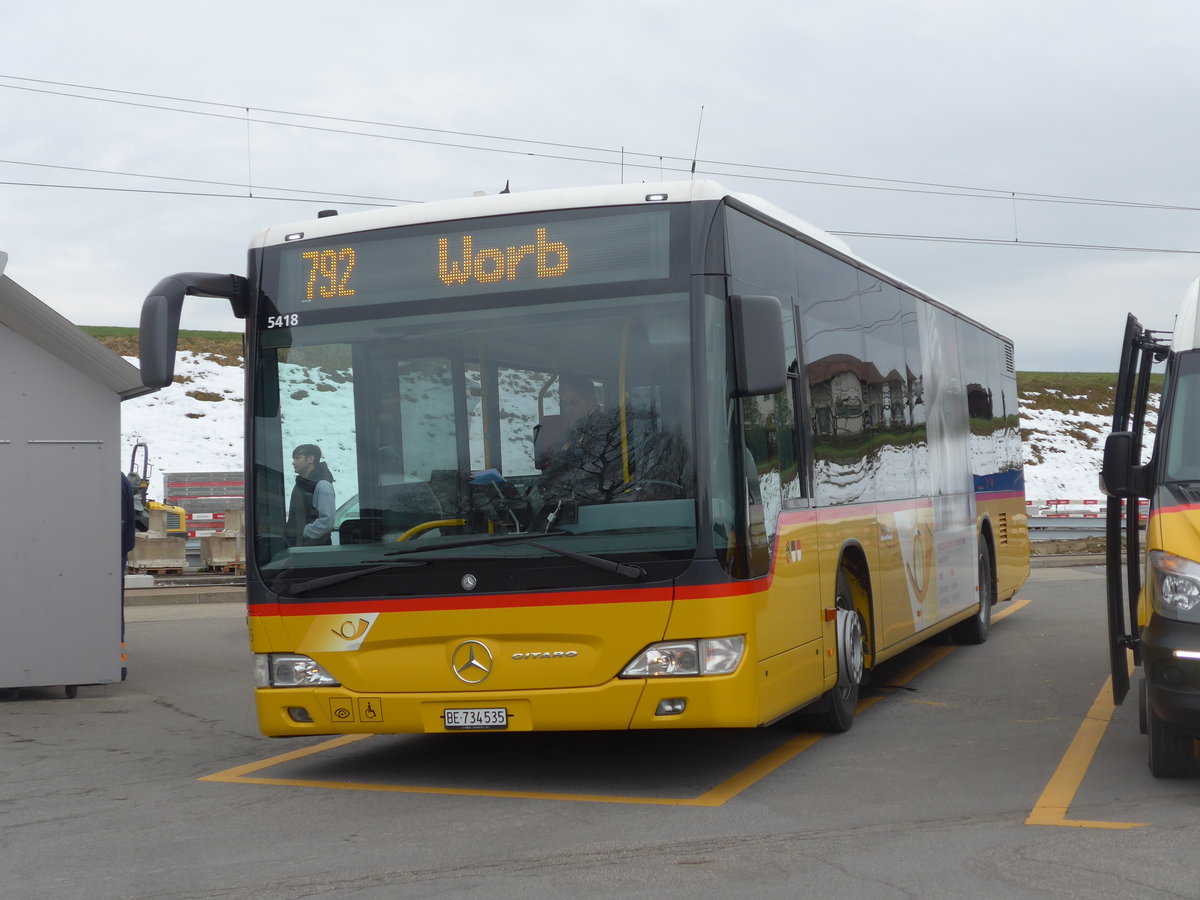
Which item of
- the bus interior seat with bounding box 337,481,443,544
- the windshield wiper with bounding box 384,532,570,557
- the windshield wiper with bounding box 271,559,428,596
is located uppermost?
the bus interior seat with bounding box 337,481,443,544

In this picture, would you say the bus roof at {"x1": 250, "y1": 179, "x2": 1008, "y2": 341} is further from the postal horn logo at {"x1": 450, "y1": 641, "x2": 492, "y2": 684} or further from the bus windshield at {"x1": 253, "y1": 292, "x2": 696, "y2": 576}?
the postal horn logo at {"x1": 450, "y1": 641, "x2": 492, "y2": 684}

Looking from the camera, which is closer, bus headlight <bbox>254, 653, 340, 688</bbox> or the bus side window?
the bus side window

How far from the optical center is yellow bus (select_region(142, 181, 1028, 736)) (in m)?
6.92

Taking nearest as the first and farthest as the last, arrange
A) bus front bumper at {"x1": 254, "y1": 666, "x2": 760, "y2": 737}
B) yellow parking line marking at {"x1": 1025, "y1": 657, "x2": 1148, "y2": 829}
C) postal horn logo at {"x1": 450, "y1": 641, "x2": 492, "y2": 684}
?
yellow parking line marking at {"x1": 1025, "y1": 657, "x2": 1148, "y2": 829}
bus front bumper at {"x1": 254, "y1": 666, "x2": 760, "y2": 737}
postal horn logo at {"x1": 450, "y1": 641, "x2": 492, "y2": 684}

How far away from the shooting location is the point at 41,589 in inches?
465

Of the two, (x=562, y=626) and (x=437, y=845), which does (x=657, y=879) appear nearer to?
(x=437, y=845)

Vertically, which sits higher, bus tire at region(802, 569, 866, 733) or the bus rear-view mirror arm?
the bus rear-view mirror arm

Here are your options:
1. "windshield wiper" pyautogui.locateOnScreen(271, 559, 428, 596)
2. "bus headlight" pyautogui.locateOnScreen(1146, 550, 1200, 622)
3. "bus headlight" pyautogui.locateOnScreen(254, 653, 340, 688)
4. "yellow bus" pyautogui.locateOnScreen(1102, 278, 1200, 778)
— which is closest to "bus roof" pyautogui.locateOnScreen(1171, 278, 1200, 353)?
"yellow bus" pyautogui.locateOnScreen(1102, 278, 1200, 778)

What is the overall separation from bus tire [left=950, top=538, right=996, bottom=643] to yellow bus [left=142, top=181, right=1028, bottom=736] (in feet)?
20.6

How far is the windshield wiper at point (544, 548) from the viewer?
6.88m

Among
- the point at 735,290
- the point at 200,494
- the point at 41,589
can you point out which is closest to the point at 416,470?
the point at 735,290

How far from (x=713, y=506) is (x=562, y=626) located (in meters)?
0.90

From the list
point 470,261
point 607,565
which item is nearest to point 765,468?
point 607,565

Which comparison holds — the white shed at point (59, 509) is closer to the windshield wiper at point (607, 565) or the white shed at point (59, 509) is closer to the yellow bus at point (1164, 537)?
the windshield wiper at point (607, 565)
